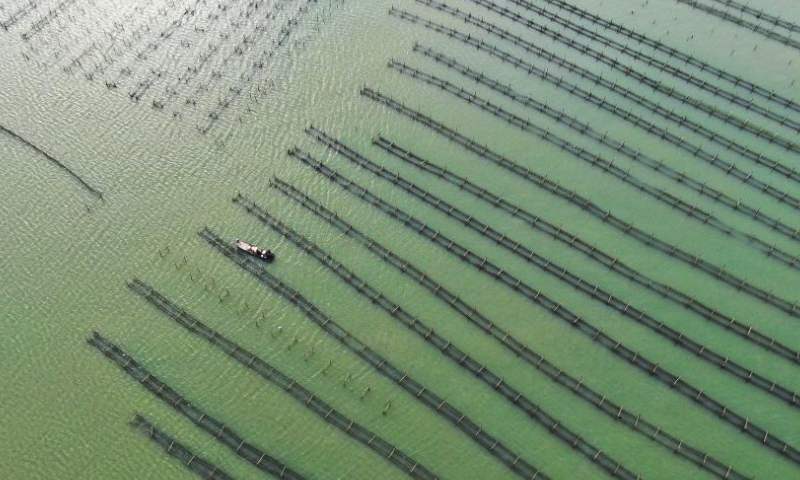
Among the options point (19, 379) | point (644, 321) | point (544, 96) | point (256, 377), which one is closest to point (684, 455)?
point (644, 321)

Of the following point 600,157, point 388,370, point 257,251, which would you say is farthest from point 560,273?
point 257,251

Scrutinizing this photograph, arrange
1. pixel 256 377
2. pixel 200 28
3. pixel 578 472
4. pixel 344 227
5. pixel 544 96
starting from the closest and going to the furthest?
pixel 578 472 → pixel 256 377 → pixel 344 227 → pixel 544 96 → pixel 200 28

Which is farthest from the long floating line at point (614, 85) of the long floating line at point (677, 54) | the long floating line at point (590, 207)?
the long floating line at point (590, 207)

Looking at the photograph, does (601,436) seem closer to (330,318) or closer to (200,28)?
(330,318)

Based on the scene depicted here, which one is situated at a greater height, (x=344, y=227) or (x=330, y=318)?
(x=344, y=227)

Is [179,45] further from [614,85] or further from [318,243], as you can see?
[614,85]
